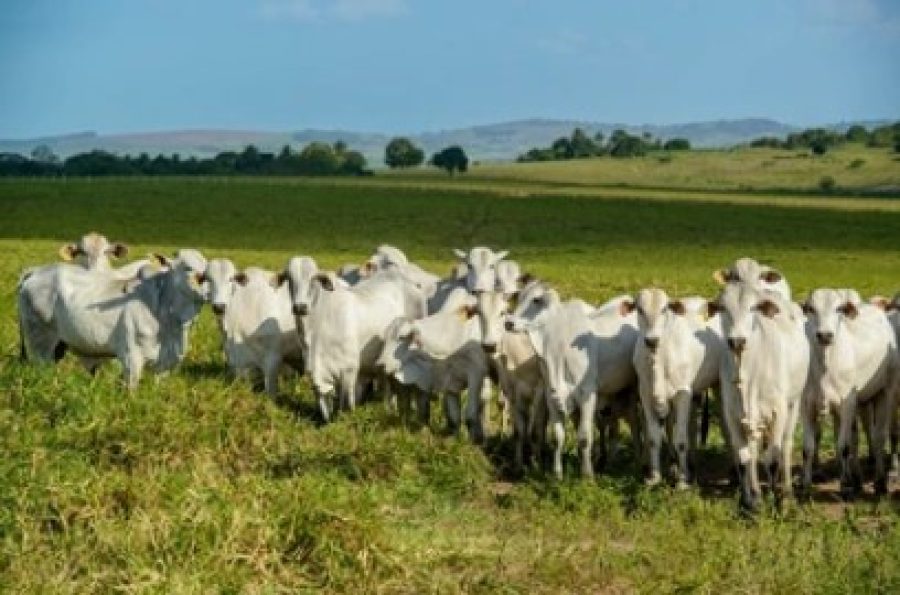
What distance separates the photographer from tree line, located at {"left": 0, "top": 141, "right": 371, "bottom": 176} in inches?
4747

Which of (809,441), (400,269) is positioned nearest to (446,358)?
(400,269)

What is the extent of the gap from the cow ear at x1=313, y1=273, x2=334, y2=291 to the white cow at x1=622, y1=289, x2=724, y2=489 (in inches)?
166

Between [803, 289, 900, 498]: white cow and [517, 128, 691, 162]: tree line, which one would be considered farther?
[517, 128, 691, 162]: tree line

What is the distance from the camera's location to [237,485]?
469 inches

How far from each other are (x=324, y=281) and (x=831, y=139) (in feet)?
426

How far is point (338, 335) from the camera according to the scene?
690 inches

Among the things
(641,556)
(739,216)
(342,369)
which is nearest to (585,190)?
(739,216)

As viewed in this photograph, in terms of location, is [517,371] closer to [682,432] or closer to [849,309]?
[682,432]

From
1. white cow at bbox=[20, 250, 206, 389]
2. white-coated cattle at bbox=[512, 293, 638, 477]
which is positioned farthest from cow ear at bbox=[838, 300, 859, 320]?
white cow at bbox=[20, 250, 206, 389]

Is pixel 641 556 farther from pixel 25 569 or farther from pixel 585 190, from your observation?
pixel 585 190

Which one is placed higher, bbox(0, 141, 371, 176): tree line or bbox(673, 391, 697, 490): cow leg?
bbox(673, 391, 697, 490): cow leg

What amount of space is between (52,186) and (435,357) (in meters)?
76.9

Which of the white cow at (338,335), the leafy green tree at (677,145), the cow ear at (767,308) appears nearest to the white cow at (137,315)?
the white cow at (338,335)

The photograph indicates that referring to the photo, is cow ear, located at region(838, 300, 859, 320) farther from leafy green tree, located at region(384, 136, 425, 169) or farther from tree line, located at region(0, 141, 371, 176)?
leafy green tree, located at region(384, 136, 425, 169)
